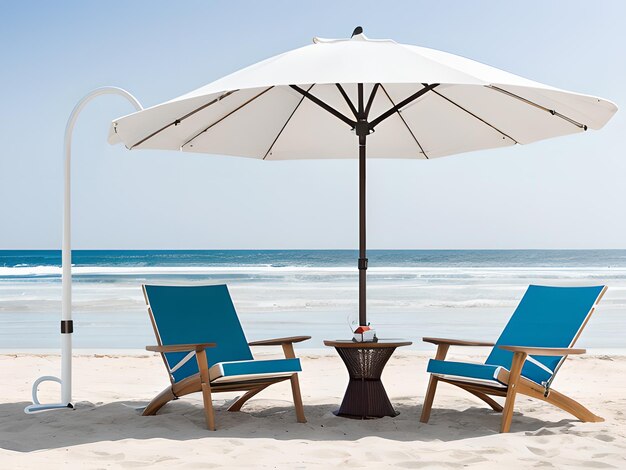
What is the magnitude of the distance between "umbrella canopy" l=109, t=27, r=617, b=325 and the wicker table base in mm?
230

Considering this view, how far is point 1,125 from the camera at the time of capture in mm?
29203

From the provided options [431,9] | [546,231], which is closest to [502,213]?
[546,231]

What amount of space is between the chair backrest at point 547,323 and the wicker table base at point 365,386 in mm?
656

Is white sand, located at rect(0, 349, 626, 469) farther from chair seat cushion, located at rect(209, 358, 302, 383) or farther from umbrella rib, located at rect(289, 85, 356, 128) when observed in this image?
umbrella rib, located at rect(289, 85, 356, 128)

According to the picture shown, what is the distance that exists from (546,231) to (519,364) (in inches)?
1252

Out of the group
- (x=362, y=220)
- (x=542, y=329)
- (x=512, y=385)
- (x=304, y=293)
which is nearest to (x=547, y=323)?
(x=542, y=329)

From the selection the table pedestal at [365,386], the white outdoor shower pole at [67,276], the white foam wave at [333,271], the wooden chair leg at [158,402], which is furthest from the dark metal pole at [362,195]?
the white foam wave at [333,271]

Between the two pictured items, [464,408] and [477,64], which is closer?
[477,64]

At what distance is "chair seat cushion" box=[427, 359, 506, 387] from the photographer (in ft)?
14.3

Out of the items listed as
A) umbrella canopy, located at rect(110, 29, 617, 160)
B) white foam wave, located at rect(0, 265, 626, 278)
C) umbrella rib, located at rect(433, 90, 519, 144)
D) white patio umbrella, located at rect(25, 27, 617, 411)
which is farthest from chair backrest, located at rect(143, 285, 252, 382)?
white foam wave, located at rect(0, 265, 626, 278)

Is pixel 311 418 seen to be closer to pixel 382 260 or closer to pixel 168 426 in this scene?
pixel 168 426

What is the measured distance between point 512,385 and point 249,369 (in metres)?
1.31

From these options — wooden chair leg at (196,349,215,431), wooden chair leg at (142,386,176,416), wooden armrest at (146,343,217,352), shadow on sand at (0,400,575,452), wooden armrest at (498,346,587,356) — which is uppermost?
wooden armrest at (146,343,217,352)

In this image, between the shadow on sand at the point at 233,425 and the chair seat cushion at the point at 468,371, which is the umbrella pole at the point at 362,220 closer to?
the chair seat cushion at the point at 468,371
